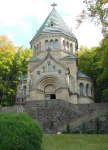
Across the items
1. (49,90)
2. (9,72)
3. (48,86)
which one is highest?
(9,72)

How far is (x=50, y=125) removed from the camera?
2308cm

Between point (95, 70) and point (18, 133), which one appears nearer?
point (18, 133)

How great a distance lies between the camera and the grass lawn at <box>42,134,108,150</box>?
43.8 feet

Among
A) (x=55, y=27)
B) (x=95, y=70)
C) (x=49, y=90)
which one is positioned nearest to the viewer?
(x=49, y=90)

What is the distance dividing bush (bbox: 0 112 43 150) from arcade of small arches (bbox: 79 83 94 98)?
23295 mm

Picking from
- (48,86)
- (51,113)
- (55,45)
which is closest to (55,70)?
(48,86)

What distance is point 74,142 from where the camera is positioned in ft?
48.3

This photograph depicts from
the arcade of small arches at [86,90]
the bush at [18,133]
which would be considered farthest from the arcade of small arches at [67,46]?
the bush at [18,133]

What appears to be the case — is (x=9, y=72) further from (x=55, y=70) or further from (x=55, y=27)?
(x=55, y=27)

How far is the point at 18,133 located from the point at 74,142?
5460 mm

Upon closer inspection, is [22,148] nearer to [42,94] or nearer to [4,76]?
[42,94]

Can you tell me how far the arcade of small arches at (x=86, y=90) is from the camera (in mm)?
34753

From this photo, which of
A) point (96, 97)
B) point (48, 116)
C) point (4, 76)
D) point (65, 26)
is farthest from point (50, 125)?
point (65, 26)

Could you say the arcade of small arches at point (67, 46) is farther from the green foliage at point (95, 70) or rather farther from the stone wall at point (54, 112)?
the stone wall at point (54, 112)
